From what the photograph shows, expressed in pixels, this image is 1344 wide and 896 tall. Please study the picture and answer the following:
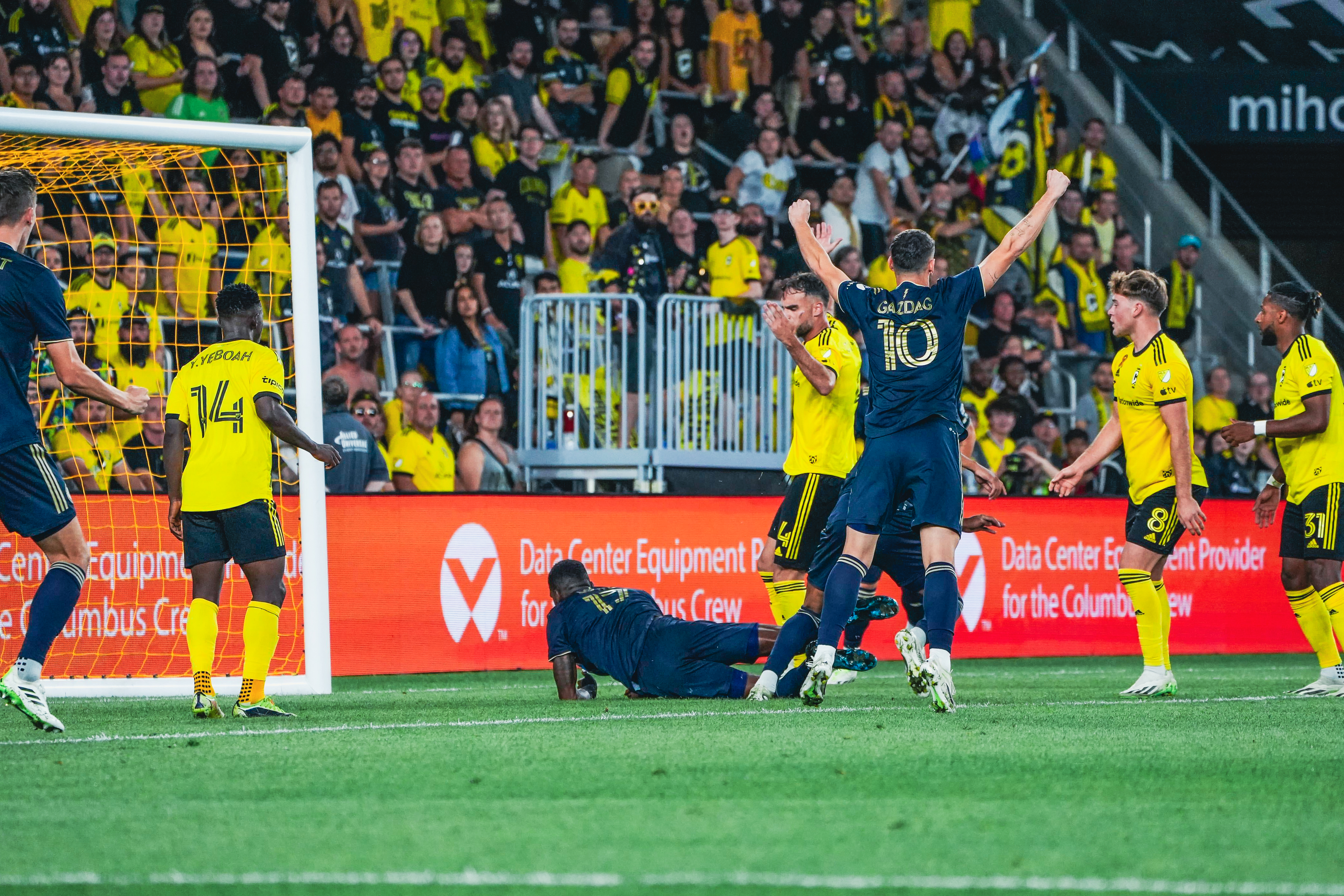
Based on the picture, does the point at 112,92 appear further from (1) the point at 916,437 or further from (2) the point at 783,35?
(1) the point at 916,437

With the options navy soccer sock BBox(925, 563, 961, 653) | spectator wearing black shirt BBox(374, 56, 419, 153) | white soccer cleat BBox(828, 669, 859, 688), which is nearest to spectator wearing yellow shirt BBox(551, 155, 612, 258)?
spectator wearing black shirt BBox(374, 56, 419, 153)

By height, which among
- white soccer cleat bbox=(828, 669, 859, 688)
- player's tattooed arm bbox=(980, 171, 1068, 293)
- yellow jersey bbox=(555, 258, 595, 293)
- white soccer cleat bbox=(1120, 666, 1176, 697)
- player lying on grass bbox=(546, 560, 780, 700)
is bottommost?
white soccer cleat bbox=(828, 669, 859, 688)

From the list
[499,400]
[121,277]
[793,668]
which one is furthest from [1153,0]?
[793,668]

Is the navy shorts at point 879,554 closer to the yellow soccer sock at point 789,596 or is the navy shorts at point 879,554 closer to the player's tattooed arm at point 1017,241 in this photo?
the yellow soccer sock at point 789,596

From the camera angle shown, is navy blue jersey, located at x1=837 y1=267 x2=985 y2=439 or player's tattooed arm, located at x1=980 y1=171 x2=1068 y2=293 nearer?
player's tattooed arm, located at x1=980 y1=171 x2=1068 y2=293

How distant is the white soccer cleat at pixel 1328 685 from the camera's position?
31.4 feet

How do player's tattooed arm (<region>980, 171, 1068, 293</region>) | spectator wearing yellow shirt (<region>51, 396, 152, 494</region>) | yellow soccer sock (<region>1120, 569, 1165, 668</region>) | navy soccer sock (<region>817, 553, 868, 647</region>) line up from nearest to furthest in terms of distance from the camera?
1. player's tattooed arm (<region>980, 171, 1068, 293</region>)
2. navy soccer sock (<region>817, 553, 868, 647</region>)
3. yellow soccer sock (<region>1120, 569, 1165, 668</region>)
4. spectator wearing yellow shirt (<region>51, 396, 152, 494</region>)

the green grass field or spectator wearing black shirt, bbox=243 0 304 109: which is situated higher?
spectator wearing black shirt, bbox=243 0 304 109

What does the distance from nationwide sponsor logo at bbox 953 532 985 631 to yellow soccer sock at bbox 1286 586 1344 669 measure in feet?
13.3

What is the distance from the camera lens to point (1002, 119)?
1906cm

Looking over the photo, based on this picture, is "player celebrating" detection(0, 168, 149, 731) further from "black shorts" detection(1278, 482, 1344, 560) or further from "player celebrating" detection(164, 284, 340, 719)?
"black shorts" detection(1278, 482, 1344, 560)

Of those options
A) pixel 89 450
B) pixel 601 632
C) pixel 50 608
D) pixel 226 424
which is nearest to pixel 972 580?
pixel 601 632

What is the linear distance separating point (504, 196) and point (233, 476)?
8245mm

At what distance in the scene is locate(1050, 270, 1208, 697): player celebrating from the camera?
29.8 ft
